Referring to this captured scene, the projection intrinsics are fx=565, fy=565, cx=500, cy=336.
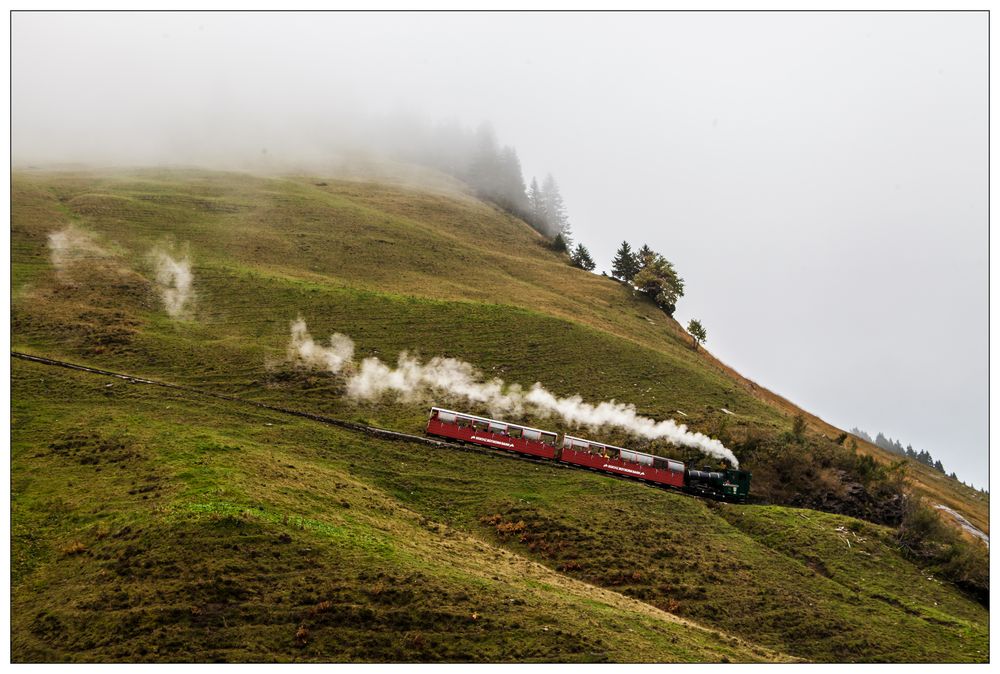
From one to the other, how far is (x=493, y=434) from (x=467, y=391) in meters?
9.80

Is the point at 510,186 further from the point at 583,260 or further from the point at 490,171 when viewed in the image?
the point at 583,260

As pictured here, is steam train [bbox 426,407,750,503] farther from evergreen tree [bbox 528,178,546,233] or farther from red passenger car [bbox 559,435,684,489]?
evergreen tree [bbox 528,178,546,233]

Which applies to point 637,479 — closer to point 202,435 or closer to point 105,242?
point 202,435

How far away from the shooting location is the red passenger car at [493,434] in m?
44.0

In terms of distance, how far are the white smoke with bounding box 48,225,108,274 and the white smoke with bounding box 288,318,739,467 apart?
28.3m

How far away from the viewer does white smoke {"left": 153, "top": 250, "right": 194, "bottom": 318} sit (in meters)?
59.7

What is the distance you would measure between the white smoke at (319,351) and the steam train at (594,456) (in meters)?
14.3

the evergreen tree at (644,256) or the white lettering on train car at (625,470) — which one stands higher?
the evergreen tree at (644,256)

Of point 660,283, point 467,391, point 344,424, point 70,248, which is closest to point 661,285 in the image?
point 660,283

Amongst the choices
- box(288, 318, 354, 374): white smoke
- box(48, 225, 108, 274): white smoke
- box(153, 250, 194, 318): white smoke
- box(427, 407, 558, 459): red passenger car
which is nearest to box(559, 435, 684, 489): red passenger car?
box(427, 407, 558, 459): red passenger car

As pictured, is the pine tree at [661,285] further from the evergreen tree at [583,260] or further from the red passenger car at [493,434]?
the red passenger car at [493,434]

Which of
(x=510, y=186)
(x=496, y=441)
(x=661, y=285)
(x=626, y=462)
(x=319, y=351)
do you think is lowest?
(x=496, y=441)

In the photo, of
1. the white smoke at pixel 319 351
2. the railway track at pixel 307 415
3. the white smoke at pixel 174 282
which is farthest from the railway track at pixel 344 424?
the white smoke at pixel 174 282

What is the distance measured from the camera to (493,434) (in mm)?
44125
